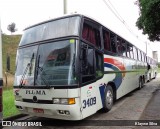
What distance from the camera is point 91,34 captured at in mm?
7004

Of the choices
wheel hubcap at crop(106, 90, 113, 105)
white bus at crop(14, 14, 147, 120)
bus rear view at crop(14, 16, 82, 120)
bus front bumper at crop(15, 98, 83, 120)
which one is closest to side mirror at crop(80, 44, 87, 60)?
white bus at crop(14, 14, 147, 120)

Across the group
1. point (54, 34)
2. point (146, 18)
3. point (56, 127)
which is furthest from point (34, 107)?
point (146, 18)

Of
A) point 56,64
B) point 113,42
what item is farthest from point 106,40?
point 56,64

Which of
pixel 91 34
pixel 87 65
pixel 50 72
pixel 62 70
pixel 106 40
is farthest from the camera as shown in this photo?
pixel 106 40

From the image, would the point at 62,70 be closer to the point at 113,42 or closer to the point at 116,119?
the point at 116,119

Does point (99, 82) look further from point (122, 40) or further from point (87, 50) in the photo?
point (122, 40)

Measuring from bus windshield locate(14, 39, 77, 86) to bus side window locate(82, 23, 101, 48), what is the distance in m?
0.66

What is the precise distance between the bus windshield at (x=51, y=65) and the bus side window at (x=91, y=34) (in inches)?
25.8

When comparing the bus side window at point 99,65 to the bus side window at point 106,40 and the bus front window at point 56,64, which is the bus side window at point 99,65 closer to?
the bus side window at point 106,40

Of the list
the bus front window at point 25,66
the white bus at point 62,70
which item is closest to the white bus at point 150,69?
the white bus at point 62,70

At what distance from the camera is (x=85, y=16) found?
6.75m

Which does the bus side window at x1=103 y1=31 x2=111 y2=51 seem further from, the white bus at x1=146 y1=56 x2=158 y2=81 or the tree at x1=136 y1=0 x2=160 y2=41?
the white bus at x1=146 y1=56 x2=158 y2=81

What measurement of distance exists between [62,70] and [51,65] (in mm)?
386

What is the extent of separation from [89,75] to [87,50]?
71 centimetres
